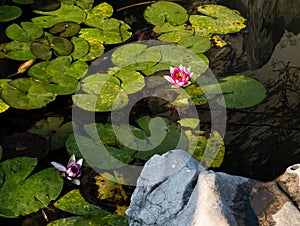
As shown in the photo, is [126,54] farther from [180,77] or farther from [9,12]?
[9,12]

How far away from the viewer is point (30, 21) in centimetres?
293

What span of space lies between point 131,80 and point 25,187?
31.0 inches

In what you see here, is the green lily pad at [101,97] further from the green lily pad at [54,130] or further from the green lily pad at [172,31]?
the green lily pad at [172,31]

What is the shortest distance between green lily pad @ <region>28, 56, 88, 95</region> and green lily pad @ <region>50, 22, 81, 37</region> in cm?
24

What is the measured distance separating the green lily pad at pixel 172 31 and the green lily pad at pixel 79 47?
42 centimetres

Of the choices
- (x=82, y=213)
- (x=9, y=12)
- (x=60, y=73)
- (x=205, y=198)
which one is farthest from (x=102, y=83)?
(x=205, y=198)

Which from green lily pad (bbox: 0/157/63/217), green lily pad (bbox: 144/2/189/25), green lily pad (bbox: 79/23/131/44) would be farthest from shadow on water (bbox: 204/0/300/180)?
green lily pad (bbox: 0/157/63/217)

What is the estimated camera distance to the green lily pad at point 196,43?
2.76 metres

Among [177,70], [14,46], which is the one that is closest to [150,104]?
[177,70]

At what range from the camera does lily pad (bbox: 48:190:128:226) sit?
1.92m

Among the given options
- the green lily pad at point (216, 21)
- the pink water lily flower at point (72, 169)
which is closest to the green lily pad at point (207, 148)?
the pink water lily flower at point (72, 169)

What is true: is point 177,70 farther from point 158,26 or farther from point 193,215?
point 193,215

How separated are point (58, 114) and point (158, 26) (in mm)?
889

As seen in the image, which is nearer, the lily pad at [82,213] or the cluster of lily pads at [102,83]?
the lily pad at [82,213]
